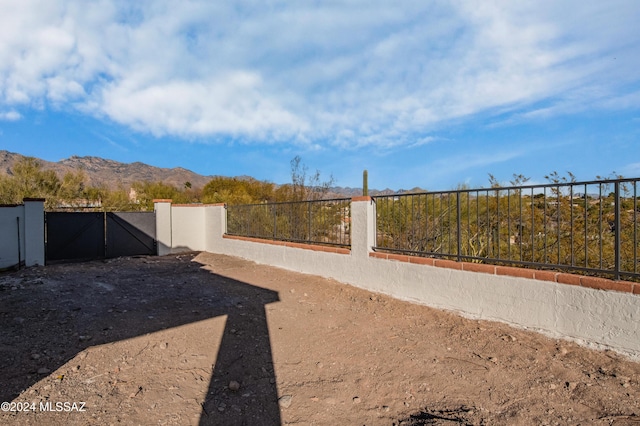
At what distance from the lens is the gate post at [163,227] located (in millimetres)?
12938

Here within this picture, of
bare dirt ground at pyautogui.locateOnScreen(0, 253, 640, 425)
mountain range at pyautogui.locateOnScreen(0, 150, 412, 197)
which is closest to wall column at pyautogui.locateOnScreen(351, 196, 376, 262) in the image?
bare dirt ground at pyautogui.locateOnScreen(0, 253, 640, 425)

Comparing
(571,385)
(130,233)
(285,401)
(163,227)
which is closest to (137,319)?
(285,401)

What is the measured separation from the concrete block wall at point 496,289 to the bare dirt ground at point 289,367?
19 centimetres

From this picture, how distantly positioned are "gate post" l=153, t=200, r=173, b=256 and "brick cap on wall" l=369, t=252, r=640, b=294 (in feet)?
32.7

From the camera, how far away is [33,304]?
575 centimetres

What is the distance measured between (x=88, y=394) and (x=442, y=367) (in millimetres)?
3255

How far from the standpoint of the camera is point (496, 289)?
463 centimetres

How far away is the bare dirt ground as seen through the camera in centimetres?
275

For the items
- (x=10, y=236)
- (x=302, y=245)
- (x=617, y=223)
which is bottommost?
(x=302, y=245)

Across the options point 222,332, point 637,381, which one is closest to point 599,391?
point 637,381

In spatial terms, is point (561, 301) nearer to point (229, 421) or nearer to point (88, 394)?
point (229, 421)

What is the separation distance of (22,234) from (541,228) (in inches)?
474

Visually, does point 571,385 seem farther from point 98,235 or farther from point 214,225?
point 98,235

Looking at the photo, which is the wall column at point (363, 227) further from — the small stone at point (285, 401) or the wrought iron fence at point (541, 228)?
the small stone at point (285, 401)
